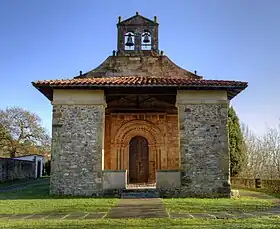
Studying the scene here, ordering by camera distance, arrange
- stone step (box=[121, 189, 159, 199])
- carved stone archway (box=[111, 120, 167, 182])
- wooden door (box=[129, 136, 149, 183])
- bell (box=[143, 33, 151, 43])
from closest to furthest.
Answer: stone step (box=[121, 189, 159, 199]) → carved stone archway (box=[111, 120, 167, 182]) → bell (box=[143, 33, 151, 43]) → wooden door (box=[129, 136, 149, 183])

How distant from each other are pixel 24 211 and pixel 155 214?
3.27m

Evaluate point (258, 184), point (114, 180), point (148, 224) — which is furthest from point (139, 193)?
point (258, 184)

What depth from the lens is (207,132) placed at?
11289 mm

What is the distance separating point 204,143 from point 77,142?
4.55m

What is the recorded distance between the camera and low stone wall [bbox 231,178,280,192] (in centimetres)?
1351

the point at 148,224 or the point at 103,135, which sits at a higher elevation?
the point at 103,135

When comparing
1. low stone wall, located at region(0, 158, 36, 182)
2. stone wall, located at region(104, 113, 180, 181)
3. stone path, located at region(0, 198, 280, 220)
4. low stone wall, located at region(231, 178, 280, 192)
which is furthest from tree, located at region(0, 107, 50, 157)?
stone path, located at region(0, 198, 280, 220)

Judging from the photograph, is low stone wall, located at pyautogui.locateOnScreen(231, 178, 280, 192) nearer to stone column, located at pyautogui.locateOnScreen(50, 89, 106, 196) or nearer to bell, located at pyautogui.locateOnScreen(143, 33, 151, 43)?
stone column, located at pyautogui.locateOnScreen(50, 89, 106, 196)

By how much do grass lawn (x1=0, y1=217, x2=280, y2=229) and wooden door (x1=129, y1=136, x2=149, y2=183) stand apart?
8.99 meters

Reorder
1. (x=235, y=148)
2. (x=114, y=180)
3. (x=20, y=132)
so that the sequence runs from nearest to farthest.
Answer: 1. (x=114, y=180)
2. (x=235, y=148)
3. (x=20, y=132)

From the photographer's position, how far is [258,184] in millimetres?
15047

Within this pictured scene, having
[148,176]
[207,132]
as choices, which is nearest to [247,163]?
[148,176]

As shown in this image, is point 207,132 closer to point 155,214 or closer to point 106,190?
point 106,190

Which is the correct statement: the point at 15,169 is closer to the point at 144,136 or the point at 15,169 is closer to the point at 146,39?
the point at 144,136
